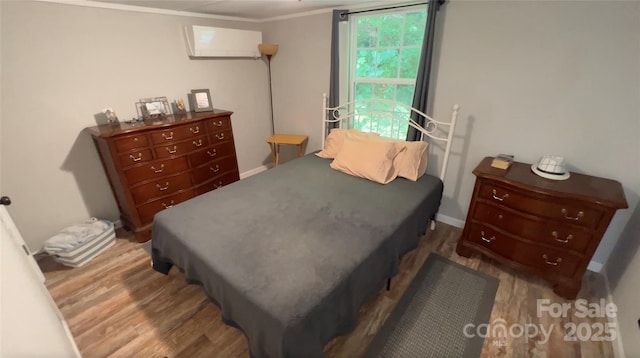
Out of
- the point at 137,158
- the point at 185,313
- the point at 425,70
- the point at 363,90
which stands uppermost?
the point at 425,70

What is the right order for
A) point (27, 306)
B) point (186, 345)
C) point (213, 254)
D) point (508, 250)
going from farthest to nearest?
1. point (508, 250)
2. point (186, 345)
3. point (213, 254)
4. point (27, 306)

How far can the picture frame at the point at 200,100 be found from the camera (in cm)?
293

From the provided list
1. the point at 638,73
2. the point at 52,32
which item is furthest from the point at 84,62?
the point at 638,73

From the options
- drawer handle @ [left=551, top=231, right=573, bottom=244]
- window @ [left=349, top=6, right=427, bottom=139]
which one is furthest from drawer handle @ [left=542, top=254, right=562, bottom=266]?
window @ [left=349, top=6, right=427, bottom=139]

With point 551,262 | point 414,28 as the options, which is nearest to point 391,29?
point 414,28

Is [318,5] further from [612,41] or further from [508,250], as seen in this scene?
[508,250]

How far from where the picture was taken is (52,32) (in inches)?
80.1

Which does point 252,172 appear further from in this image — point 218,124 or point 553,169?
point 553,169

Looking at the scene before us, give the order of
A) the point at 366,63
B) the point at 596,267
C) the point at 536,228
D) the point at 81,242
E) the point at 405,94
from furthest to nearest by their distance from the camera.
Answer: the point at 366,63 < the point at 405,94 < the point at 81,242 < the point at 596,267 < the point at 536,228

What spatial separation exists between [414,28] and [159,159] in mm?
2666

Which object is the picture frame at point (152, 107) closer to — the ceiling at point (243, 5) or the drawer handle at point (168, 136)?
the drawer handle at point (168, 136)

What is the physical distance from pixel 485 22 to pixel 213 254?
2532 millimetres

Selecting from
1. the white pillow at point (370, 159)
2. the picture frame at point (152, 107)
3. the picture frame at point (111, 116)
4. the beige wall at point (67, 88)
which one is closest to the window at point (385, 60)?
the white pillow at point (370, 159)

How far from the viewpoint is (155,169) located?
242 cm
